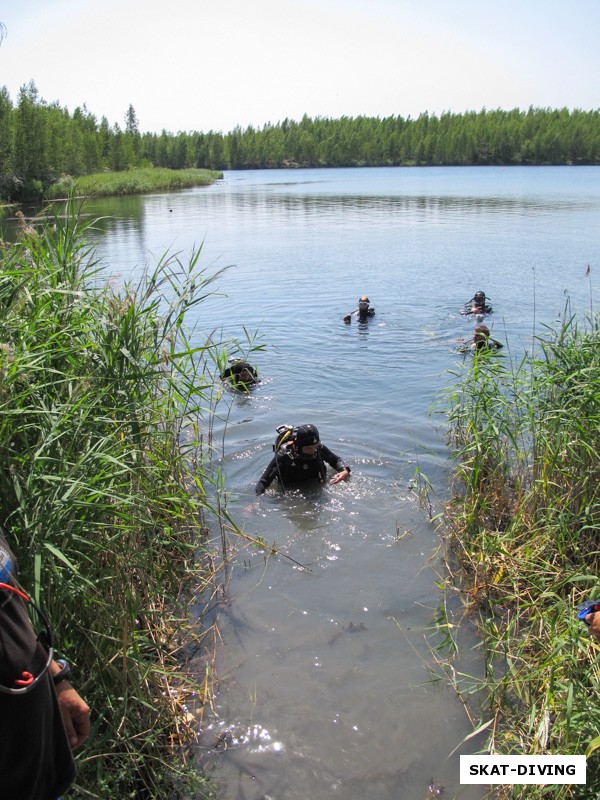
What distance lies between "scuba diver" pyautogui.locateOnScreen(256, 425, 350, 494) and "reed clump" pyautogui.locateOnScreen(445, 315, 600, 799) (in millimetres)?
1616

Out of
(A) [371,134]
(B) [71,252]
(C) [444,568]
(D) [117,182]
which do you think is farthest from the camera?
(A) [371,134]

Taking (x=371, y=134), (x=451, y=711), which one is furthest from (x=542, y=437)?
(x=371, y=134)

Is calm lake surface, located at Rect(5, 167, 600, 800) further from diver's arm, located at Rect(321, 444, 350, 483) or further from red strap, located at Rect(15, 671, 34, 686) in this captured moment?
red strap, located at Rect(15, 671, 34, 686)

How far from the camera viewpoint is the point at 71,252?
491cm

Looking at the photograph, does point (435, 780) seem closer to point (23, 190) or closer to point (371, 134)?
point (23, 190)

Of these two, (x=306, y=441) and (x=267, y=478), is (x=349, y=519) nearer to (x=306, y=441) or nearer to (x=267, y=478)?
(x=306, y=441)

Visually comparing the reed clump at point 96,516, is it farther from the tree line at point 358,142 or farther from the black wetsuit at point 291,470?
the tree line at point 358,142

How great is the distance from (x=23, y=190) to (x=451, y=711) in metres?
54.0

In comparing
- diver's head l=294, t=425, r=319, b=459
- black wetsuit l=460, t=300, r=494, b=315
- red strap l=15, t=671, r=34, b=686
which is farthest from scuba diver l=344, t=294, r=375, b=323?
red strap l=15, t=671, r=34, b=686

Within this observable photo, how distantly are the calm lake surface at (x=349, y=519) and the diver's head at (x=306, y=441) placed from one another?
506 mm

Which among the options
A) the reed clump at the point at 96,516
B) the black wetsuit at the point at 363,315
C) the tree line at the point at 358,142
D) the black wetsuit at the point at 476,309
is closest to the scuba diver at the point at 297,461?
the reed clump at the point at 96,516

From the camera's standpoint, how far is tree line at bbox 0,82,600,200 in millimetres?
82000

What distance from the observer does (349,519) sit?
6.82 metres

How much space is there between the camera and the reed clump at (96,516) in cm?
309
